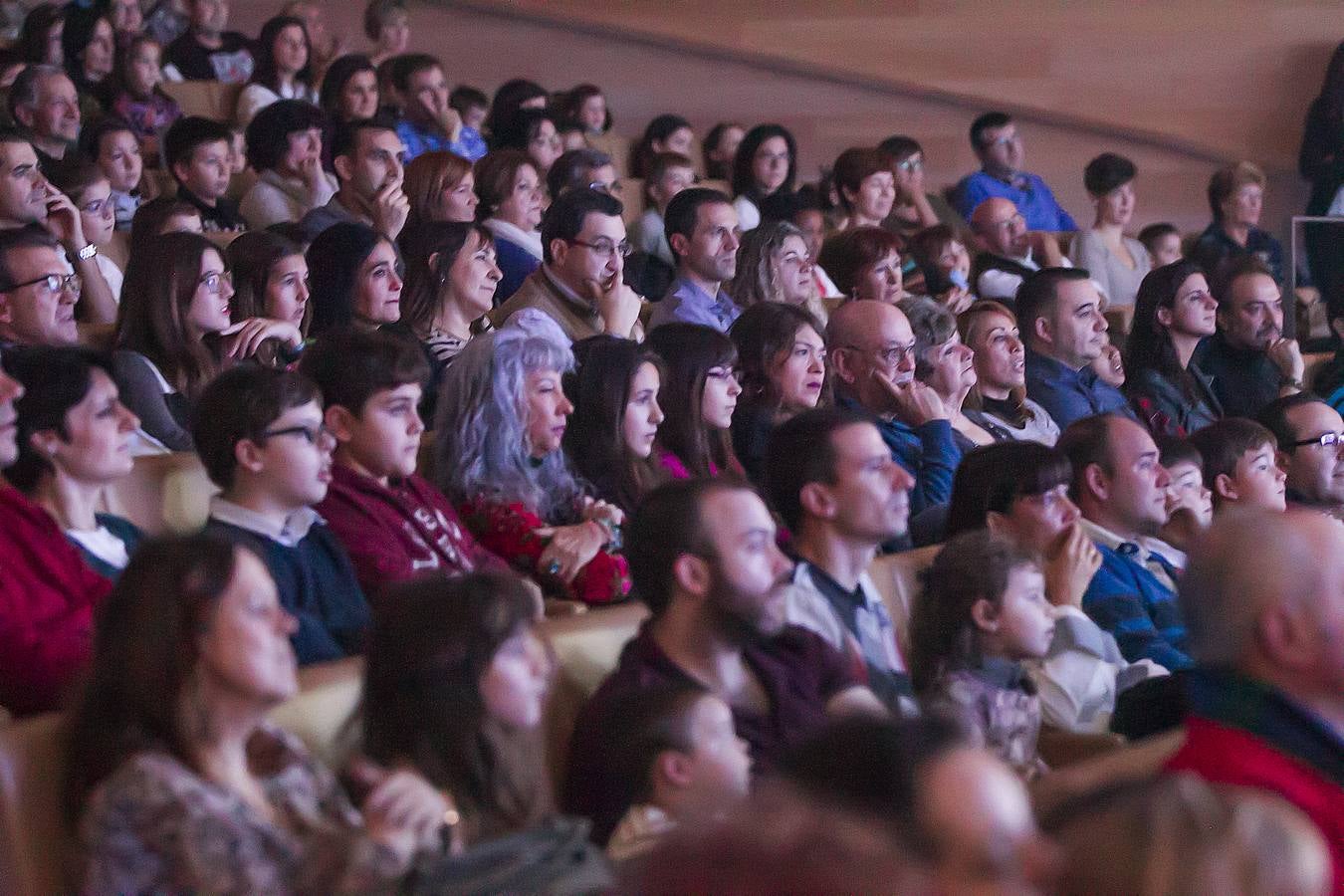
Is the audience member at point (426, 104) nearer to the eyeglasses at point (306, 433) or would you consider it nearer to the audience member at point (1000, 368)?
the audience member at point (1000, 368)

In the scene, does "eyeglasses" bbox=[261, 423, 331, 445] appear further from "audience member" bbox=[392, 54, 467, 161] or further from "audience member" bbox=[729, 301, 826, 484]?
"audience member" bbox=[392, 54, 467, 161]

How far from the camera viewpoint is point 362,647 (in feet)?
6.53

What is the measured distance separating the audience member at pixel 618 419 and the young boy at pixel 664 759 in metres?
0.96

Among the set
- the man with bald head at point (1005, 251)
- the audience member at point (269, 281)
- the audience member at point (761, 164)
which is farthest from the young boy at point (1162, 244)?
the audience member at point (269, 281)

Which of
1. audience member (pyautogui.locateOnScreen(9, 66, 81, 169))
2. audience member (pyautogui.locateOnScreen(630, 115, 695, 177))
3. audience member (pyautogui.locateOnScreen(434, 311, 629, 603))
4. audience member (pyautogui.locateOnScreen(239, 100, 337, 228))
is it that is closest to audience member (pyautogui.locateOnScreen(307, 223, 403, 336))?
audience member (pyautogui.locateOnScreen(434, 311, 629, 603))

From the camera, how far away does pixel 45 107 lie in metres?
4.12

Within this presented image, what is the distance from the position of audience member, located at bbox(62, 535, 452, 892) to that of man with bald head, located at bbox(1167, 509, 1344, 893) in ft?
2.19

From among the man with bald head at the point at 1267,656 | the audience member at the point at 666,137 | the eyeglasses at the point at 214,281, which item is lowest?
the audience member at the point at 666,137

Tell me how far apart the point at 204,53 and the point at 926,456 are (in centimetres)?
366

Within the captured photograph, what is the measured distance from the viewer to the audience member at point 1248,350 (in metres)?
4.00

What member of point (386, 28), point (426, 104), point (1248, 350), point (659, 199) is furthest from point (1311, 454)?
point (386, 28)

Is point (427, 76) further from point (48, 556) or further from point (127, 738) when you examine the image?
point (127, 738)

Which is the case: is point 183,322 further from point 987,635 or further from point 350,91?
point 350,91

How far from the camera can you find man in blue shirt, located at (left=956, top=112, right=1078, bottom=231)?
5.68 metres
